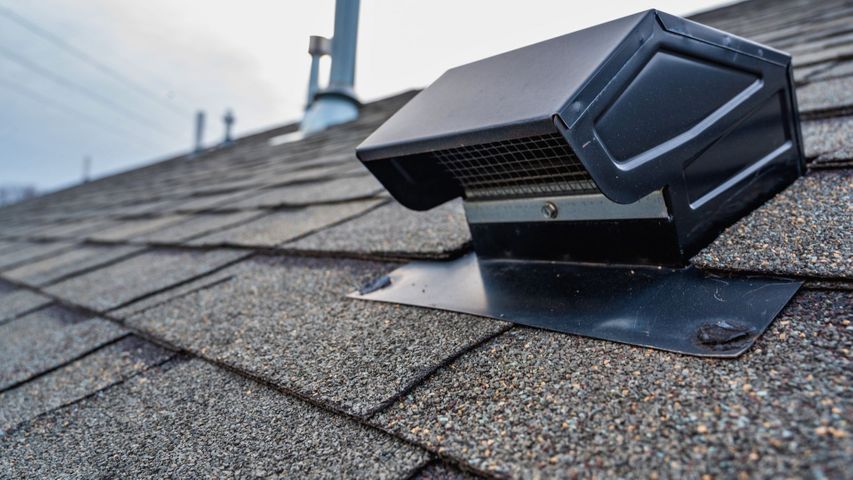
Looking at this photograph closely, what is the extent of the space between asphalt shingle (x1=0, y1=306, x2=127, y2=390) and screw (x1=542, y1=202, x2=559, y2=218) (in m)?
1.07

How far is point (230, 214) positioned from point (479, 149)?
6.67 ft

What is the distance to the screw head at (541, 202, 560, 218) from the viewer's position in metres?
0.88

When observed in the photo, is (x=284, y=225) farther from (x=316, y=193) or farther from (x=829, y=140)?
(x=829, y=140)

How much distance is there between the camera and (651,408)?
20.7 inches

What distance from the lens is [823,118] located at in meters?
1.36

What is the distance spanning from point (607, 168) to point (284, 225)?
60.0 inches

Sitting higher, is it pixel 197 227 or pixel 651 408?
pixel 197 227

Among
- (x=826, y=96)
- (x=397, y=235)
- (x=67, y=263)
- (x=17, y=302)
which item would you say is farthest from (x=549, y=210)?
(x=67, y=263)

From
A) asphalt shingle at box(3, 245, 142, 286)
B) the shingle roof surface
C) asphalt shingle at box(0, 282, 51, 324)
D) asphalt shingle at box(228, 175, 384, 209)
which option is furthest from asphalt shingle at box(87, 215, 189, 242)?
the shingle roof surface

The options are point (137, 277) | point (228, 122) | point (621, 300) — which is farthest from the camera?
point (228, 122)

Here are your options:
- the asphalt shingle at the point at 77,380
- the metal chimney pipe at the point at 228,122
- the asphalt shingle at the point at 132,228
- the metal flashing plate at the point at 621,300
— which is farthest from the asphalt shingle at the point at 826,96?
Answer: the metal chimney pipe at the point at 228,122

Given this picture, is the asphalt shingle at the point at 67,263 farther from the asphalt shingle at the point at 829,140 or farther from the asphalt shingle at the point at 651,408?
the asphalt shingle at the point at 829,140

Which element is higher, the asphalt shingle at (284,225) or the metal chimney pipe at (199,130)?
the metal chimney pipe at (199,130)

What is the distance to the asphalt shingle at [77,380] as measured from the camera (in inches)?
39.6
